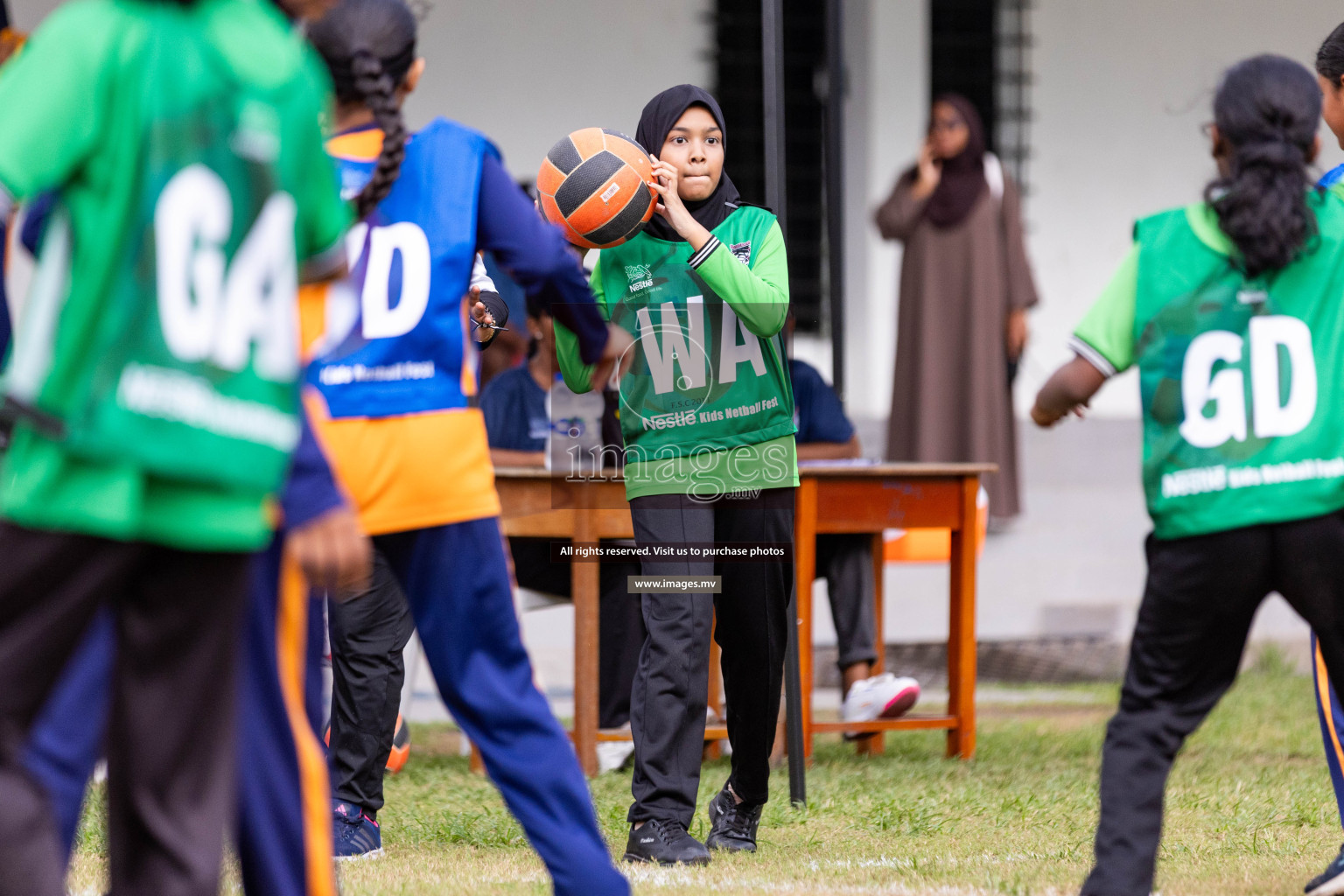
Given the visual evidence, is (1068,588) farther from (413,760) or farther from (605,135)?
(605,135)

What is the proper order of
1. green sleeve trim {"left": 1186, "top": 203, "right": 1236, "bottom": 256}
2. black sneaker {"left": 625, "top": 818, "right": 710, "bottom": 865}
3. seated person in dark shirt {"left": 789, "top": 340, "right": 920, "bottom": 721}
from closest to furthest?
green sleeve trim {"left": 1186, "top": 203, "right": 1236, "bottom": 256} < black sneaker {"left": 625, "top": 818, "right": 710, "bottom": 865} < seated person in dark shirt {"left": 789, "top": 340, "right": 920, "bottom": 721}

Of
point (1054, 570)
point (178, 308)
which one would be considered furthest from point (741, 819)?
point (1054, 570)

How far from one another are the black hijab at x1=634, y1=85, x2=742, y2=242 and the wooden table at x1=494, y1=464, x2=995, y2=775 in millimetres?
1108

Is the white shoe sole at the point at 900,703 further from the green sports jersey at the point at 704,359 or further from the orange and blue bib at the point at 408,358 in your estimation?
the orange and blue bib at the point at 408,358

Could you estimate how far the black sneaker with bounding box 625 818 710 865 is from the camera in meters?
3.68

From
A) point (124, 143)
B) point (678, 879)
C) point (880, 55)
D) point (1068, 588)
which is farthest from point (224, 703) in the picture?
point (880, 55)

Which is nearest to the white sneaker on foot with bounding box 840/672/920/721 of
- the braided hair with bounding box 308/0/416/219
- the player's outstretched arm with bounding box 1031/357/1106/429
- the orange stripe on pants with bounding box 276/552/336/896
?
the player's outstretched arm with bounding box 1031/357/1106/429

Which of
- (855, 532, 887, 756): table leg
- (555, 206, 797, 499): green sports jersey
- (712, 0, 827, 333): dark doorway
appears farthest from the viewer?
(712, 0, 827, 333): dark doorway

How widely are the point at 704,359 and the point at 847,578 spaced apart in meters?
2.12

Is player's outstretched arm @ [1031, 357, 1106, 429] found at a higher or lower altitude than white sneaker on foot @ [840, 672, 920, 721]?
higher

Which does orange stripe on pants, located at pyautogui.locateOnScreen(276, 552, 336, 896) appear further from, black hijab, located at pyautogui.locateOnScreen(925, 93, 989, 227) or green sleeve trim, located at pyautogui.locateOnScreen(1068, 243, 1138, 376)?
black hijab, located at pyautogui.locateOnScreen(925, 93, 989, 227)

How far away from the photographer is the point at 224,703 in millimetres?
1943

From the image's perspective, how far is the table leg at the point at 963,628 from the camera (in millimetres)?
5594

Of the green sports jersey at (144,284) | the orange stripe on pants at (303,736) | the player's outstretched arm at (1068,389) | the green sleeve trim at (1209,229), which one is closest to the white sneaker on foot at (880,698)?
the player's outstretched arm at (1068,389)
